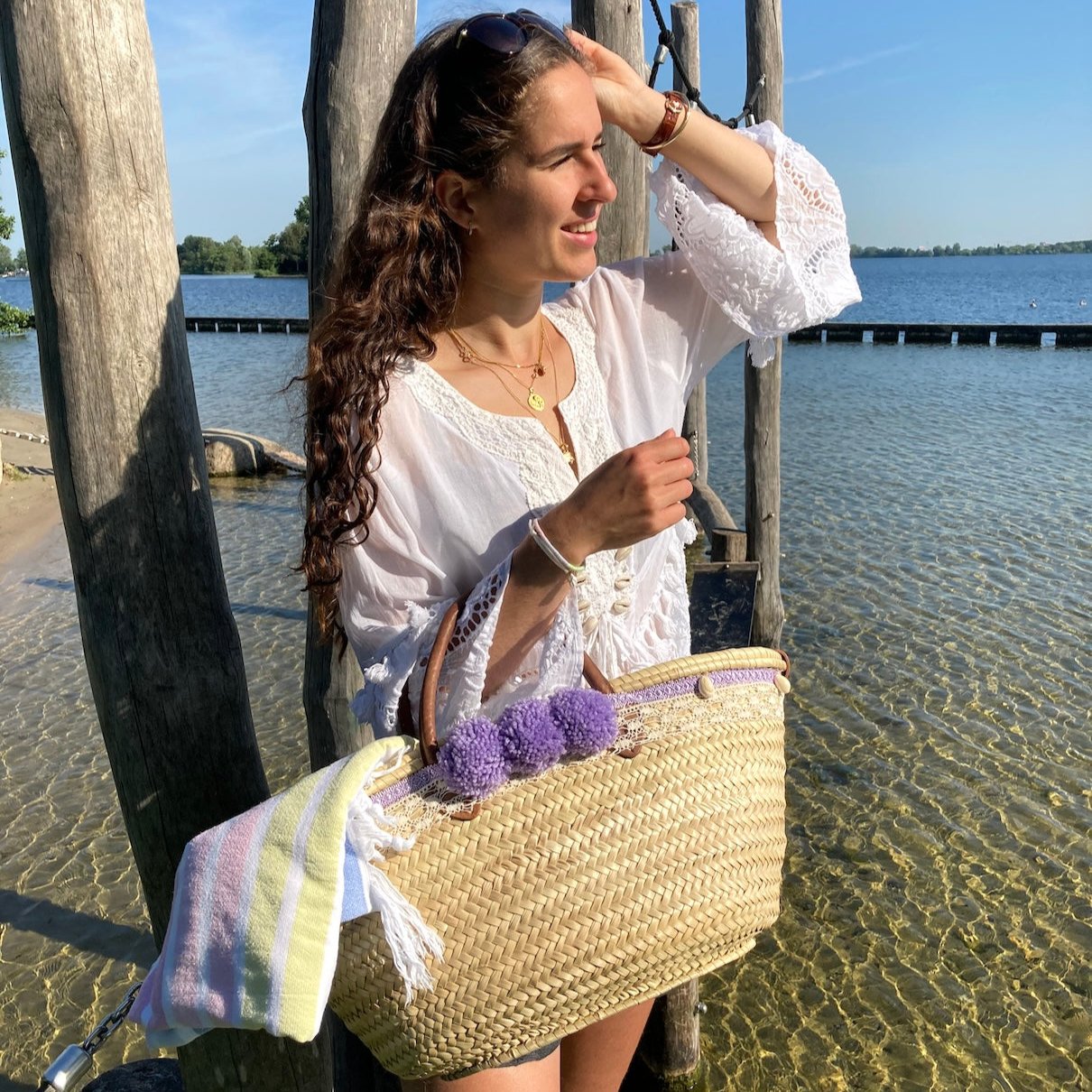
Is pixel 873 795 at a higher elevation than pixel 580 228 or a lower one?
lower

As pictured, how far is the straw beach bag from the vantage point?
1.42 m

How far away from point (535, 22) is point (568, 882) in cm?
148

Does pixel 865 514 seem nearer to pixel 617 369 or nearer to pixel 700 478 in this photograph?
pixel 700 478

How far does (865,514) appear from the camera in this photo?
10.8 meters

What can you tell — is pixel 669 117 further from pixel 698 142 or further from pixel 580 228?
pixel 580 228

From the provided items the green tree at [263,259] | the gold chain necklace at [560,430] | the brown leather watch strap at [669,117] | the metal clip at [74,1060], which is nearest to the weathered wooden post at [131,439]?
the metal clip at [74,1060]

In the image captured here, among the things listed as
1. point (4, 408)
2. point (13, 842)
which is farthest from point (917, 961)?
point (4, 408)

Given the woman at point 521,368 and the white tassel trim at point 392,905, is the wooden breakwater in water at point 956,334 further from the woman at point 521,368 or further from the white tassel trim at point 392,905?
the white tassel trim at point 392,905

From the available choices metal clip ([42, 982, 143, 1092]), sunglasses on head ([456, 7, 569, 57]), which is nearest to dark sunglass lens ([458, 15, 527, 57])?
sunglasses on head ([456, 7, 569, 57])

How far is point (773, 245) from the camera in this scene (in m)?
2.07

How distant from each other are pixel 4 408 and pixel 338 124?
21371 mm

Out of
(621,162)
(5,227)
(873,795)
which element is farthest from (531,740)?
(5,227)

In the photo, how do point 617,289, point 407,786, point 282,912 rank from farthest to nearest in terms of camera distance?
point 617,289 → point 407,786 → point 282,912

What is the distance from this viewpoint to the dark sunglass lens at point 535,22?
68.0 inches
